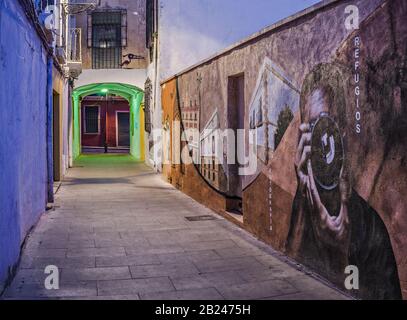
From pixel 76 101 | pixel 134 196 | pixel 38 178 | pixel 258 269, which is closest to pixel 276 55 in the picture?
pixel 258 269

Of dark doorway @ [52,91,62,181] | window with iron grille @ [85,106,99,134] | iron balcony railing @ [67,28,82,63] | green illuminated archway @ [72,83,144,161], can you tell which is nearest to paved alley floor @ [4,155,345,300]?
dark doorway @ [52,91,62,181]

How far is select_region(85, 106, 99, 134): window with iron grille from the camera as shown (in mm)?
37156

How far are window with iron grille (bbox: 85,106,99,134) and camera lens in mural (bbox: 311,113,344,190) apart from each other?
32.9m

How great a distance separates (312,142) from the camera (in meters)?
5.69

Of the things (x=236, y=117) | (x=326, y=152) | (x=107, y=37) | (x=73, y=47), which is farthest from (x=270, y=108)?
(x=107, y=37)

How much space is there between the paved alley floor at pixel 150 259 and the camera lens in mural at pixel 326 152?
41.6 inches

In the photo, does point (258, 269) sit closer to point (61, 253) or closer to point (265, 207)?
point (265, 207)

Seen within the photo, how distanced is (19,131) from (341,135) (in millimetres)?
3884

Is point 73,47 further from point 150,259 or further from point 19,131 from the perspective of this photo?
point 150,259

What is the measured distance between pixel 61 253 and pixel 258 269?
8.30 feet

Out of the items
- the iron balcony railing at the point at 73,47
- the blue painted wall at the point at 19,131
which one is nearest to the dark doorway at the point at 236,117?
the blue painted wall at the point at 19,131

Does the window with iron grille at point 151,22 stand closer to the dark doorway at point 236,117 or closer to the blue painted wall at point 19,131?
the blue painted wall at point 19,131

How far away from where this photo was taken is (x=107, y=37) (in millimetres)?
22469

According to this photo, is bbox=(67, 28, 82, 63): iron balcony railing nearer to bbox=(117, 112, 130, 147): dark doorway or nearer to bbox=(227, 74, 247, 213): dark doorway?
bbox=(227, 74, 247, 213): dark doorway
